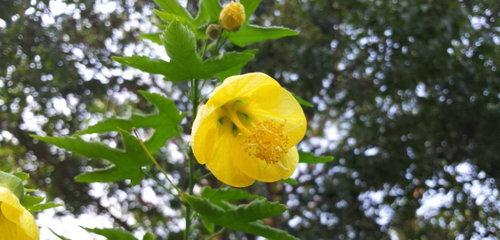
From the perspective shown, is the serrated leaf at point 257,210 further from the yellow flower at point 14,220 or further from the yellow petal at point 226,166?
the yellow flower at point 14,220

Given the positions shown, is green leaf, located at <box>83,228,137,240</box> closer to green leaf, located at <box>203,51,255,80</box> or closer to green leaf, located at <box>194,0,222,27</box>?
green leaf, located at <box>203,51,255,80</box>

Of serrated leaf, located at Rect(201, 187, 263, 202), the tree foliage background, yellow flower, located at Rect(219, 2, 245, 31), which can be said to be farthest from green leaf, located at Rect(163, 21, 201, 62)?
the tree foliage background

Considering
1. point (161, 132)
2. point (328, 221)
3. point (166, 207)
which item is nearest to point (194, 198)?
point (161, 132)

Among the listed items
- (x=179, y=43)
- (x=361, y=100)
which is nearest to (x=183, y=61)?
(x=179, y=43)

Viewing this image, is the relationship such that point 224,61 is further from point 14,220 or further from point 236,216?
point 14,220

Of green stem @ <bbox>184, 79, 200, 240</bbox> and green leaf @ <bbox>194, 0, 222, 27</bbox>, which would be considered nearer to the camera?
green stem @ <bbox>184, 79, 200, 240</bbox>

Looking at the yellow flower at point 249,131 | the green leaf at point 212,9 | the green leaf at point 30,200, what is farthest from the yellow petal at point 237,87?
the green leaf at point 30,200

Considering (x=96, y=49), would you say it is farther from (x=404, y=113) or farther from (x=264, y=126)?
(x=264, y=126)
